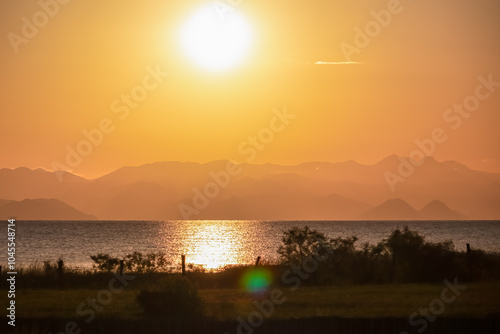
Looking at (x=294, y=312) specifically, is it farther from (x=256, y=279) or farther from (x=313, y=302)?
(x=256, y=279)

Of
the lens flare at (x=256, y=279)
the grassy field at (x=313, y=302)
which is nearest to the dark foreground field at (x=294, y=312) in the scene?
the grassy field at (x=313, y=302)

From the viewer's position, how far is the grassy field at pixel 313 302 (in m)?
24.6

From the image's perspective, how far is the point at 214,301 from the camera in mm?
27656

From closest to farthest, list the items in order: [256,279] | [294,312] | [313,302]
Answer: [294,312] → [313,302] → [256,279]

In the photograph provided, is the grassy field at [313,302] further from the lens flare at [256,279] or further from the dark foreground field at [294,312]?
the lens flare at [256,279]

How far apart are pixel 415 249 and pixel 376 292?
7.31 m

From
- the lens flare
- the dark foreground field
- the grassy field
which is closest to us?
the dark foreground field

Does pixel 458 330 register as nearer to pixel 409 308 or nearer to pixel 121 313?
pixel 409 308

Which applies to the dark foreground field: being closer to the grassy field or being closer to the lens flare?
the grassy field

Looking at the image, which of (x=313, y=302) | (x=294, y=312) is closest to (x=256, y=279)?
(x=313, y=302)

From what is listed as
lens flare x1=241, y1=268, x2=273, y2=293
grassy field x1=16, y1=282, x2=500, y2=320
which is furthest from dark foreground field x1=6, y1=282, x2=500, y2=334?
lens flare x1=241, y1=268, x2=273, y2=293

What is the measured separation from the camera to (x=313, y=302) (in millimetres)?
27688

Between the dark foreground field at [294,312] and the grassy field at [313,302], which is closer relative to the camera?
the dark foreground field at [294,312]

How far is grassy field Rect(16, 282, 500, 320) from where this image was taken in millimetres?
24578
